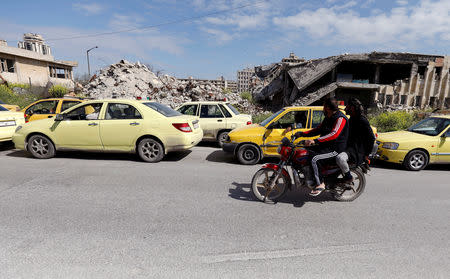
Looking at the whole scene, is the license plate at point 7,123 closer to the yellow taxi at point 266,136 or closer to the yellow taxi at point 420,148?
the yellow taxi at point 266,136

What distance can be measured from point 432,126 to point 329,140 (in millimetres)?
4894

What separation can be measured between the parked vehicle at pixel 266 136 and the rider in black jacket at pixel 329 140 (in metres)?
2.27

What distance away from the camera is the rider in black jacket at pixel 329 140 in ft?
11.9

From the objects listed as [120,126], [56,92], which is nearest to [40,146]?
[120,126]

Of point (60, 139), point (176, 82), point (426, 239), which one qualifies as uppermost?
point (176, 82)

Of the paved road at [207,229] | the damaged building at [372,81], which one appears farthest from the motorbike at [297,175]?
the damaged building at [372,81]

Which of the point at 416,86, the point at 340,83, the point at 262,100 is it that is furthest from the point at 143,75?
the point at 416,86

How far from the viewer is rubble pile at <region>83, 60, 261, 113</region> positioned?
72.8 ft

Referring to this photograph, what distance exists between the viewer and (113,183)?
473 centimetres

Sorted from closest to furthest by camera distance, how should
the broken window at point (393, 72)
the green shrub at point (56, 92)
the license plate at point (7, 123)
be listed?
the license plate at point (7, 123) < the green shrub at point (56, 92) < the broken window at point (393, 72)

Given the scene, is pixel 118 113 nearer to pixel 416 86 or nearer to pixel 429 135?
pixel 429 135

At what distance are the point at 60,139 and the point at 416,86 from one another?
37.4 metres

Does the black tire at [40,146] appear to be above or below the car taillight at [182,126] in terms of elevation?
below

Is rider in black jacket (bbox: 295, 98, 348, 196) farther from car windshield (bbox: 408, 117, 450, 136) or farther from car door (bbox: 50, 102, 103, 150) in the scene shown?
car door (bbox: 50, 102, 103, 150)
